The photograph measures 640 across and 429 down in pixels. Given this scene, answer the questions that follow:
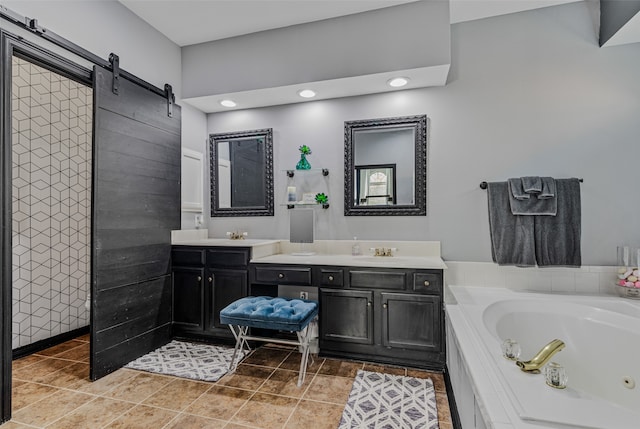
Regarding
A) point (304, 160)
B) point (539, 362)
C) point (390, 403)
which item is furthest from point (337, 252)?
point (539, 362)

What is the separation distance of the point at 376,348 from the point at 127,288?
200 cm

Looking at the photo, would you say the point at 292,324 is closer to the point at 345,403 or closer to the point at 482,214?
the point at 345,403

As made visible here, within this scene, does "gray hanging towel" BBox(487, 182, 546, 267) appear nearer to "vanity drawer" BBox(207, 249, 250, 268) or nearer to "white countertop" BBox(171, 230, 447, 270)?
"white countertop" BBox(171, 230, 447, 270)

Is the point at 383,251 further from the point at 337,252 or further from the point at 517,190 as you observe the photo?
the point at 517,190

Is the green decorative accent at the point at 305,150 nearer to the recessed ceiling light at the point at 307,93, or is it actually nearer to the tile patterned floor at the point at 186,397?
the recessed ceiling light at the point at 307,93

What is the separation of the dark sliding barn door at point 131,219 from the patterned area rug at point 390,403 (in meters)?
1.79

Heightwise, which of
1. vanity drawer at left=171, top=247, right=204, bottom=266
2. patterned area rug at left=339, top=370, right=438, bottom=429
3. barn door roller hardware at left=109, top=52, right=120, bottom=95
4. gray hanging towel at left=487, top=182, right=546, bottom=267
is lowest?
patterned area rug at left=339, top=370, right=438, bottom=429

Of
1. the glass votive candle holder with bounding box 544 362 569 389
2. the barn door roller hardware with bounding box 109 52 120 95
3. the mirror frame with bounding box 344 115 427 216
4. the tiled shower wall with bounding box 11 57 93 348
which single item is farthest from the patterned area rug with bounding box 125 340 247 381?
the barn door roller hardware with bounding box 109 52 120 95

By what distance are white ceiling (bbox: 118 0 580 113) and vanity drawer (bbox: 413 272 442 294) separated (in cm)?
160

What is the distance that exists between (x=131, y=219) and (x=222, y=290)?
3.13 ft

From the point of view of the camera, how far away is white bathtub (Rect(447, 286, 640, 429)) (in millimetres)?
983

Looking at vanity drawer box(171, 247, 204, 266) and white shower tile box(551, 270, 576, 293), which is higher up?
vanity drawer box(171, 247, 204, 266)

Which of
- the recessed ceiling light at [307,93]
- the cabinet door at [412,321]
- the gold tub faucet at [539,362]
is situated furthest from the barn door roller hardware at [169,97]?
the gold tub faucet at [539,362]

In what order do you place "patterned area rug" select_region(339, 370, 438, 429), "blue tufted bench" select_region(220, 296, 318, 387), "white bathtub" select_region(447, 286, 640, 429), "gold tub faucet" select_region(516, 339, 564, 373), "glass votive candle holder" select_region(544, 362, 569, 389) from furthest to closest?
"blue tufted bench" select_region(220, 296, 318, 387) → "patterned area rug" select_region(339, 370, 438, 429) → "gold tub faucet" select_region(516, 339, 564, 373) → "glass votive candle holder" select_region(544, 362, 569, 389) → "white bathtub" select_region(447, 286, 640, 429)
